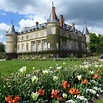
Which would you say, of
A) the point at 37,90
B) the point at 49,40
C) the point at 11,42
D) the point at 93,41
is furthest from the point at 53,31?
the point at 37,90

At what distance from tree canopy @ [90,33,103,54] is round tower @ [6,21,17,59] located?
30.3 meters

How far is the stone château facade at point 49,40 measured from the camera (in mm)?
53969

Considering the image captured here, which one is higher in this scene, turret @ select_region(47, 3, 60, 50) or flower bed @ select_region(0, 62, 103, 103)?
turret @ select_region(47, 3, 60, 50)

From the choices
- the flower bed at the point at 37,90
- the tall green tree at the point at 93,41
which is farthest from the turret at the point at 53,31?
the flower bed at the point at 37,90

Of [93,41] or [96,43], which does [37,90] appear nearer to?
[96,43]

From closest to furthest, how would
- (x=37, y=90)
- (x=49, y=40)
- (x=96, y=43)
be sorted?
(x=37, y=90), (x=49, y=40), (x=96, y=43)

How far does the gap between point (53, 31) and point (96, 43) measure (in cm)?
3390

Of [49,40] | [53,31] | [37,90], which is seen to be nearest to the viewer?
[37,90]

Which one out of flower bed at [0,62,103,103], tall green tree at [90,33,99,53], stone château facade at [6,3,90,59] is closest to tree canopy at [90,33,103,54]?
tall green tree at [90,33,99,53]

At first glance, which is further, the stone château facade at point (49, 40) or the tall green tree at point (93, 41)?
the tall green tree at point (93, 41)

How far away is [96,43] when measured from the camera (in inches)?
3275

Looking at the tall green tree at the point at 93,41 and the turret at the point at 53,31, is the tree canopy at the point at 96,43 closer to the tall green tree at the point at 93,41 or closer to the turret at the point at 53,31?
the tall green tree at the point at 93,41

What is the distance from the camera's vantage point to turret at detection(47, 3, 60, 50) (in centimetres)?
5353

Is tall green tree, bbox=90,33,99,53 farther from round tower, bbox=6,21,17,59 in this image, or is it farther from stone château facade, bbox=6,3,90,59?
round tower, bbox=6,21,17,59
